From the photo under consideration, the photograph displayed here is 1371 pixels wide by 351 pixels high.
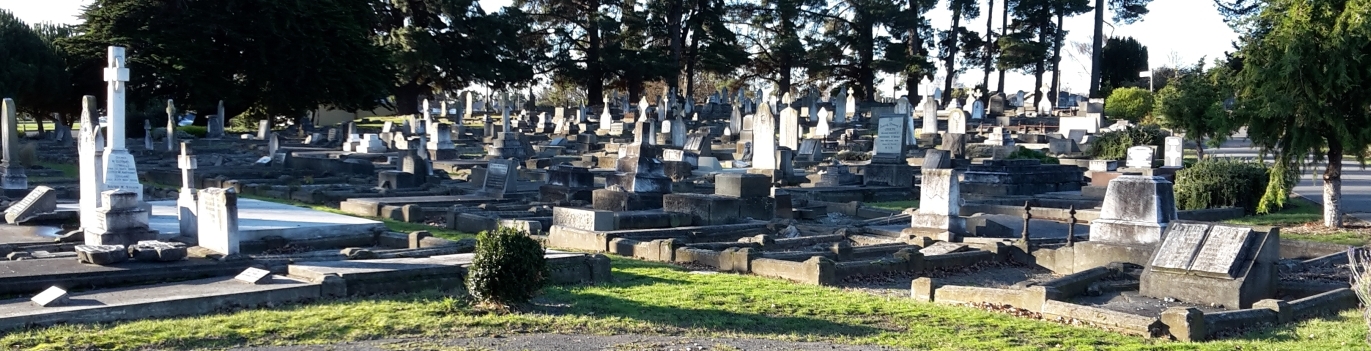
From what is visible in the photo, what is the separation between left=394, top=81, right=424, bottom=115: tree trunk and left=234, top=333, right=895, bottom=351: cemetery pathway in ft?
178

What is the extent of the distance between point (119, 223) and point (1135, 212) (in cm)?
1005

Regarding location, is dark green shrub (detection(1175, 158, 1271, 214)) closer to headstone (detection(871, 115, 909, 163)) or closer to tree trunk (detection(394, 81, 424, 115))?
headstone (detection(871, 115, 909, 163))

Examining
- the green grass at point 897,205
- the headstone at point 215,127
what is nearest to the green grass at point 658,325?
the green grass at point 897,205

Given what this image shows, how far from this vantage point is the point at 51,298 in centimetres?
802

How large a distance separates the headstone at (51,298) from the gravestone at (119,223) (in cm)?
290

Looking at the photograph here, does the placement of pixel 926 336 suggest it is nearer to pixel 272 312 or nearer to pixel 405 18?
pixel 272 312

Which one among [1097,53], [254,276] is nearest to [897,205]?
[254,276]

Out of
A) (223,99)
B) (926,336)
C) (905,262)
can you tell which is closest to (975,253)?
(905,262)

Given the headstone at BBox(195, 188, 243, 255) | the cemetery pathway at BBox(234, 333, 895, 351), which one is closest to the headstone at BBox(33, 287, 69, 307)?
the cemetery pathway at BBox(234, 333, 895, 351)

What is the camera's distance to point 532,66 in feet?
204

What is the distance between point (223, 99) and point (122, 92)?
30279 mm

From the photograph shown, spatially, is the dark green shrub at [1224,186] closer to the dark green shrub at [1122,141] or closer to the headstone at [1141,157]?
the headstone at [1141,157]

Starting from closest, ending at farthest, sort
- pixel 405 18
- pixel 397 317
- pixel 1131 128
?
pixel 397 317 < pixel 1131 128 < pixel 405 18

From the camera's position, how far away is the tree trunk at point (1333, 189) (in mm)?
16828
